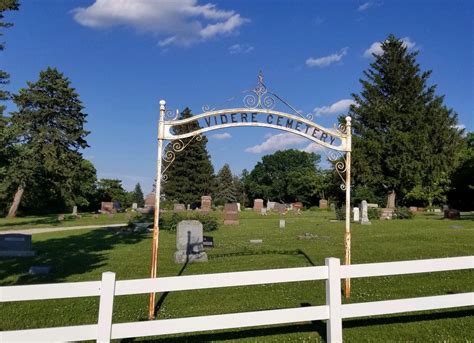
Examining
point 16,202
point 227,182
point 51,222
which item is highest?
point 227,182

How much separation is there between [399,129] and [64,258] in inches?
1489

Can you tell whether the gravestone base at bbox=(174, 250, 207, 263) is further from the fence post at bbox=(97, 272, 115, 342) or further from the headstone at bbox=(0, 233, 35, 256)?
the fence post at bbox=(97, 272, 115, 342)

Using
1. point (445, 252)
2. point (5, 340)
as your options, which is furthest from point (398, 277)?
point (5, 340)

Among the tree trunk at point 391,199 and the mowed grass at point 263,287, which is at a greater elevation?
the tree trunk at point 391,199

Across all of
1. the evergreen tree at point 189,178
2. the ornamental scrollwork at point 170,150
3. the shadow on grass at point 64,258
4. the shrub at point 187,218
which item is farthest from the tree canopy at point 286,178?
the ornamental scrollwork at point 170,150

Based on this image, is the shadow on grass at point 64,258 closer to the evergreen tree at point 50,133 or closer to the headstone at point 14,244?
the headstone at point 14,244

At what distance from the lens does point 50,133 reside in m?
44.8

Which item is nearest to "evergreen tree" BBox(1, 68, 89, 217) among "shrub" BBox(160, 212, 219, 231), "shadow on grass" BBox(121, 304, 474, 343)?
"shrub" BBox(160, 212, 219, 231)

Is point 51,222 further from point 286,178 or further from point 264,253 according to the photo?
point 286,178

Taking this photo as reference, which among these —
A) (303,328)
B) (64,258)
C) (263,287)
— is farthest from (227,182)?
(303,328)

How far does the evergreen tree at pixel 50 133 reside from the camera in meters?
42.1

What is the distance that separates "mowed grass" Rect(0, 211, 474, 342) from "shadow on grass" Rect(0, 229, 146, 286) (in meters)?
0.03

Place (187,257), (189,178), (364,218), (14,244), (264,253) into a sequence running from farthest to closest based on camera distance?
(189,178), (364,218), (14,244), (264,253), (187,257)

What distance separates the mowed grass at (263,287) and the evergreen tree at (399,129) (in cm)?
2585
